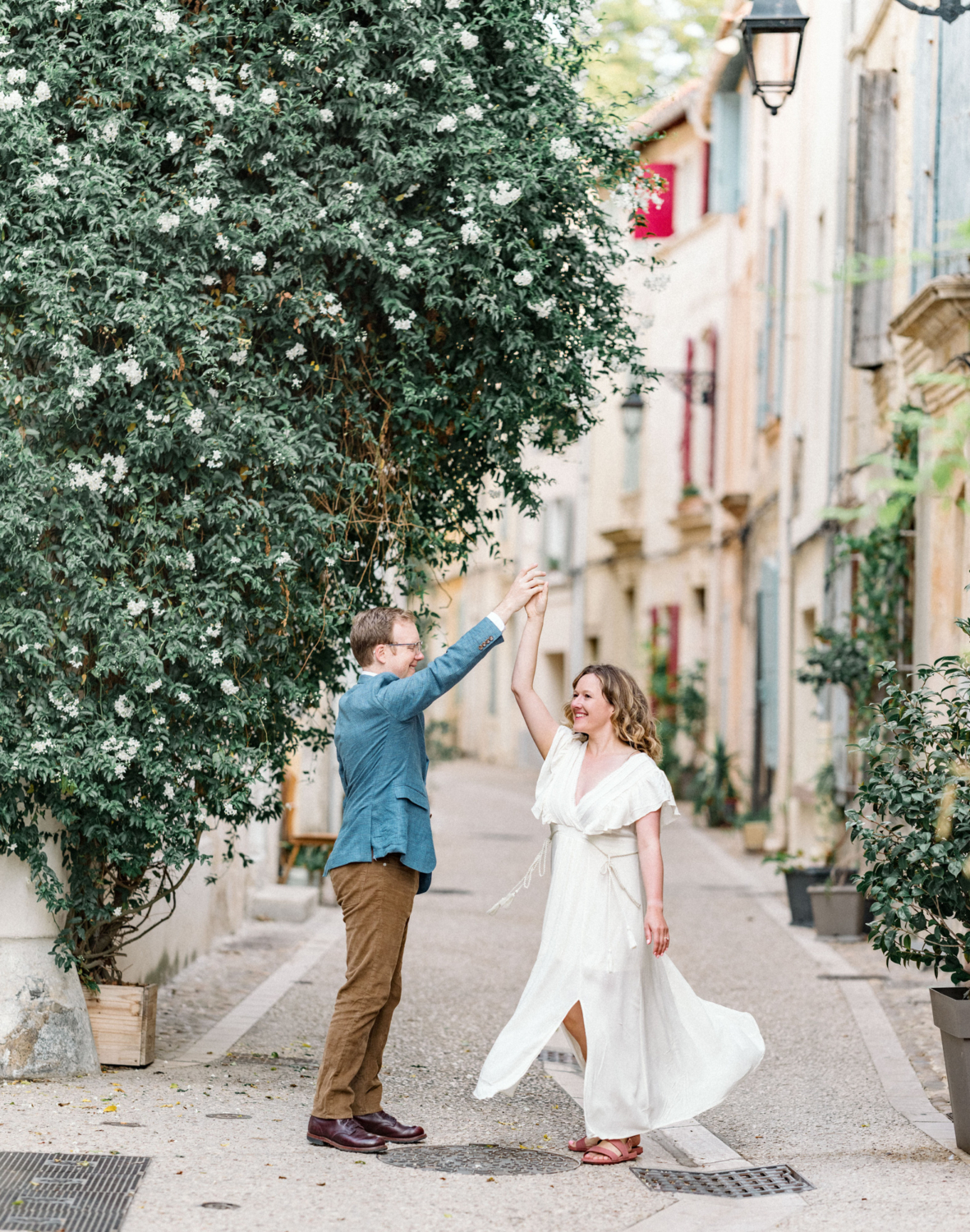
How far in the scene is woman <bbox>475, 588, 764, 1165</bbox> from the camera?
5.14 m

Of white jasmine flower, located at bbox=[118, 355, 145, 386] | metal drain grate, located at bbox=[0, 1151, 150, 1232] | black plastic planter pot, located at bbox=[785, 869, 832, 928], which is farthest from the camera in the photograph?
black plastic planter pot, located at bbox=[785, 869, 832, 928]

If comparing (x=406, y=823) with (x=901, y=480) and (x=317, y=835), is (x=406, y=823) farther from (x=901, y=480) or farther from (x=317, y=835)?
(x=317, y=835)

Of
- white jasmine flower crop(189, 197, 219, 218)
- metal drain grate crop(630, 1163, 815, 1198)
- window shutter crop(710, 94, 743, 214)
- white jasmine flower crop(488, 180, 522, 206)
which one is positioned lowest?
metal drain grate crop(630, 1163, 815, 1198)

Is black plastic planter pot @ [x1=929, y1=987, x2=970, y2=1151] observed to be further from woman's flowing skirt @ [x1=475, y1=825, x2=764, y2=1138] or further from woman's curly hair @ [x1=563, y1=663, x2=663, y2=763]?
woman's curly hair @ [x1=563, y1=663, x2=663, y2=763]

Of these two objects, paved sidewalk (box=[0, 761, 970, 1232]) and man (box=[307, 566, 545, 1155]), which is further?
man (box=[307, 566, 545, 1155])

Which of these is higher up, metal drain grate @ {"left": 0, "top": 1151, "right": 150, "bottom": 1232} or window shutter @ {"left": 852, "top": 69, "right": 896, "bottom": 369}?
window shutter @ {"left": 852, "top": 69, "right": 896, "bottom": 369}

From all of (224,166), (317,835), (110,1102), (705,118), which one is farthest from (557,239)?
(705,118)

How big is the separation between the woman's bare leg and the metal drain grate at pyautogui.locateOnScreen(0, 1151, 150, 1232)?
1384 mm

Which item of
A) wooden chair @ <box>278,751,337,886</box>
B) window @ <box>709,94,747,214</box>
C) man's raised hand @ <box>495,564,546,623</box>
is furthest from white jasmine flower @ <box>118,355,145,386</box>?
window @ <box>709,94,747,214</box>

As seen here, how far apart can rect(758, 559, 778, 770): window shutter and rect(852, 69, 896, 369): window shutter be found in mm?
5101

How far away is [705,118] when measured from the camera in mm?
22281

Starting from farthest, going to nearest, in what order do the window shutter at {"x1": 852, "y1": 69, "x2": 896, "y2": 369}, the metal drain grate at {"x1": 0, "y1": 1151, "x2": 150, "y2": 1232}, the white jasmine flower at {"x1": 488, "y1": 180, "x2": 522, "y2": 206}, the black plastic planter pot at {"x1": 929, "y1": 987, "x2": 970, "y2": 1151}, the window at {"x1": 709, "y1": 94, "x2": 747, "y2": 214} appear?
the window at {"x1": 709, "y1": 94, "x2": 747, "y2": 214}, the window shutter at {"x1": 852, "y1": 69, "x2": 896, "y2": 369}, the white jasmine flower at {"x1": 488, "y1": 180, "x2": 522, "y2": 206}, the black plastic planter pot at {"x1": 929, "y1": 987, "x2": 970, "y2": 1151}, the metal drain grate at {"x1": 0, "y1": 1151, "x2": 150, "y2": 1232}

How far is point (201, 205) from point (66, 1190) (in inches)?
129

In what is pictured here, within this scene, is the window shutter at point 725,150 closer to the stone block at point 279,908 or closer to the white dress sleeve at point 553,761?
the stone block at point 279,908
